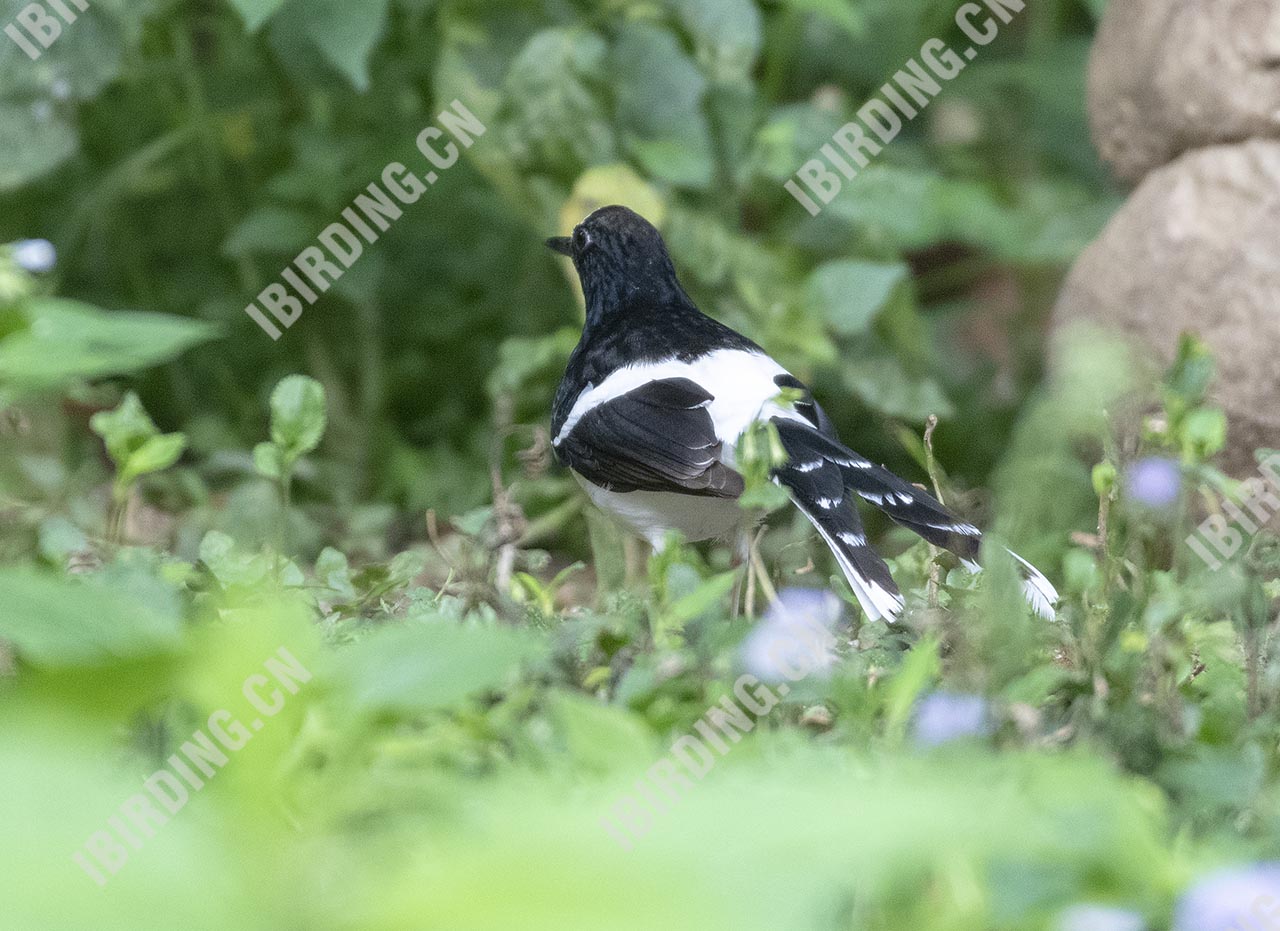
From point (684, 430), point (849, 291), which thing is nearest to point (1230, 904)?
point (684, 430)

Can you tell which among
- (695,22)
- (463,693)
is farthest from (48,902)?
(695,22)

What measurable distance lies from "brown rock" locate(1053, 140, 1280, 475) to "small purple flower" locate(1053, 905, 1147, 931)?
6.79 feet

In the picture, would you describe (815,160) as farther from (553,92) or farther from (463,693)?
(463,693)

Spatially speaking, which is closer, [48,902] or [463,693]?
[48,902]

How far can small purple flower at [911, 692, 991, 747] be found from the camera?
56.2 inches

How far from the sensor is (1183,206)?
10.4 ft

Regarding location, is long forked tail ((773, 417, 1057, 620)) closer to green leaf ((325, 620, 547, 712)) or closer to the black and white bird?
the black and white bird

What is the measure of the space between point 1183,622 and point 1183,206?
1.70m

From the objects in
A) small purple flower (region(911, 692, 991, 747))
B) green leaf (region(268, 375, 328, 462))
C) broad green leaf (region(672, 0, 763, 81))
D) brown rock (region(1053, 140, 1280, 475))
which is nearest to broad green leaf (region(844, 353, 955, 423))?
brown rock (region(1053, 140, 1280, 475))

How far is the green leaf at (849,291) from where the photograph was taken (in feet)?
12.0

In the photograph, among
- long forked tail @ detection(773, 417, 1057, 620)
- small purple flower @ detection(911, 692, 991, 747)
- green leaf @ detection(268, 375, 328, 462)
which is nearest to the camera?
small purple flower @ detection(911, 692, 991, 747)

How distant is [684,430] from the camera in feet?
8.15

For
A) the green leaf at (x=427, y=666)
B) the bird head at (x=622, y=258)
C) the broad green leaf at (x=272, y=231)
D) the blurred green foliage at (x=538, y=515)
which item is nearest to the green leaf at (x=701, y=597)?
the blurred green foliage at (x=538, y=515)

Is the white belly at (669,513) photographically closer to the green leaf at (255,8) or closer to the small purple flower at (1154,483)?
the small purple flower at (1154,483)
